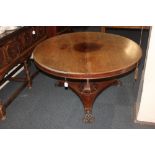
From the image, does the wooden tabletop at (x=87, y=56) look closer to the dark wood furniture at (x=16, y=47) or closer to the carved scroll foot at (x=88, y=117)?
the dark wood furniture at (x=16, y=47)

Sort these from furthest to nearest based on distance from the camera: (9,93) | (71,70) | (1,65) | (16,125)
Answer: (9,93) → (16,125) → (1,65) → (71,70)

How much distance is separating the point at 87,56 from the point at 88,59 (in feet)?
0.24

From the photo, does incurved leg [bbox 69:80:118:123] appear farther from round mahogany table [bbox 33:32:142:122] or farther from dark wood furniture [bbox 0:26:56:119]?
dark wood furniture [bbox 0:26:56:119]

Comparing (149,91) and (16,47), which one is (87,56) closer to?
(149,91)

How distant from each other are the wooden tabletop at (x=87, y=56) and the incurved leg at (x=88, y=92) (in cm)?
32

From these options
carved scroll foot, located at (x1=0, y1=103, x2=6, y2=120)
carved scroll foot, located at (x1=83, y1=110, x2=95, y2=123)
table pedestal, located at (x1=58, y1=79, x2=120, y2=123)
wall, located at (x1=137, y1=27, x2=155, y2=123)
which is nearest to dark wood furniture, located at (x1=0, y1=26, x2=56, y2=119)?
carved scroll foot, located at (x1=0, y1=103, x2=6, y2=120)

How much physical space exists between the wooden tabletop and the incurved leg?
32cm

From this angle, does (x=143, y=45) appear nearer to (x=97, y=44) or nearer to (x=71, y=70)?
(x=97, y=44)

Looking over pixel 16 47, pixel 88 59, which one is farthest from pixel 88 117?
pixel 16 47

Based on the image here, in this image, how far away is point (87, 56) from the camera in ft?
7.27

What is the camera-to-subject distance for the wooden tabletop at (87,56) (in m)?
1.95
